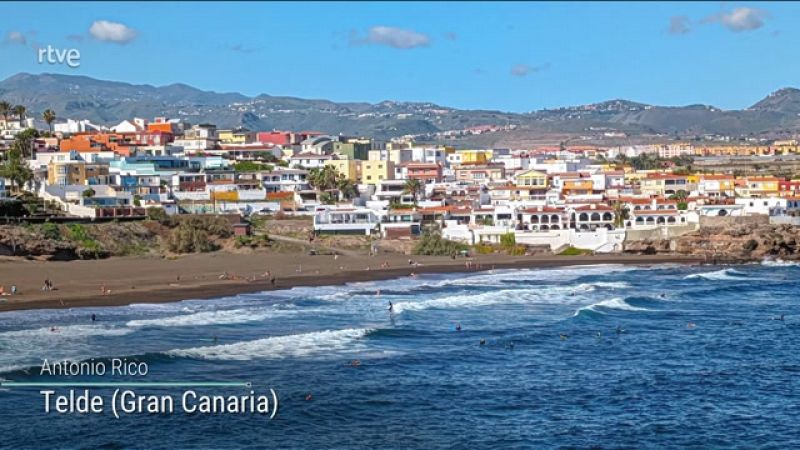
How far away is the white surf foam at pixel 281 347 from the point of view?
26.7 meters

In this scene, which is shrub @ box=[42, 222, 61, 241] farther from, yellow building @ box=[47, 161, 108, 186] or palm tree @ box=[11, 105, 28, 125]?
palm tree @ box=[11, 105, 28, 125]

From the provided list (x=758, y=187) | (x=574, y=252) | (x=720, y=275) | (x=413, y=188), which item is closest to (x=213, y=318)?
(x=720, y=275)

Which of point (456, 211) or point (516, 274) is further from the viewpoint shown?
point (456, 211)

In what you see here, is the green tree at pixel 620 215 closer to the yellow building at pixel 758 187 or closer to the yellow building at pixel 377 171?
the yellow building at pixel 758 187

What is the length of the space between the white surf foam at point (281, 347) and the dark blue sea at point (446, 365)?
5cm

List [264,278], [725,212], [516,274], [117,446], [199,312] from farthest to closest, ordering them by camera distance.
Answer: [725,212] < [516,274] < [264,278] < [199,312] < [117,446]

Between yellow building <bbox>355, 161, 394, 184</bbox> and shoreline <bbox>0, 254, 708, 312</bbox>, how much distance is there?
1002 inches

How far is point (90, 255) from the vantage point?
4666cm

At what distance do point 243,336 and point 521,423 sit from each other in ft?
35.5

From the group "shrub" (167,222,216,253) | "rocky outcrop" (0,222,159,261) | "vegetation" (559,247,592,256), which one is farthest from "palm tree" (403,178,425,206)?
"rocky outcrop" (0,222,159,261)

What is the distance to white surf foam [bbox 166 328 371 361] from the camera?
2673 cm

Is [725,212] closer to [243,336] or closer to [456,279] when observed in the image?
[456,279]

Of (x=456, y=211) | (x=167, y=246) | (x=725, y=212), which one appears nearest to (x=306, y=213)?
(x=456, y=211)

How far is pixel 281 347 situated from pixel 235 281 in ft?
49.8
